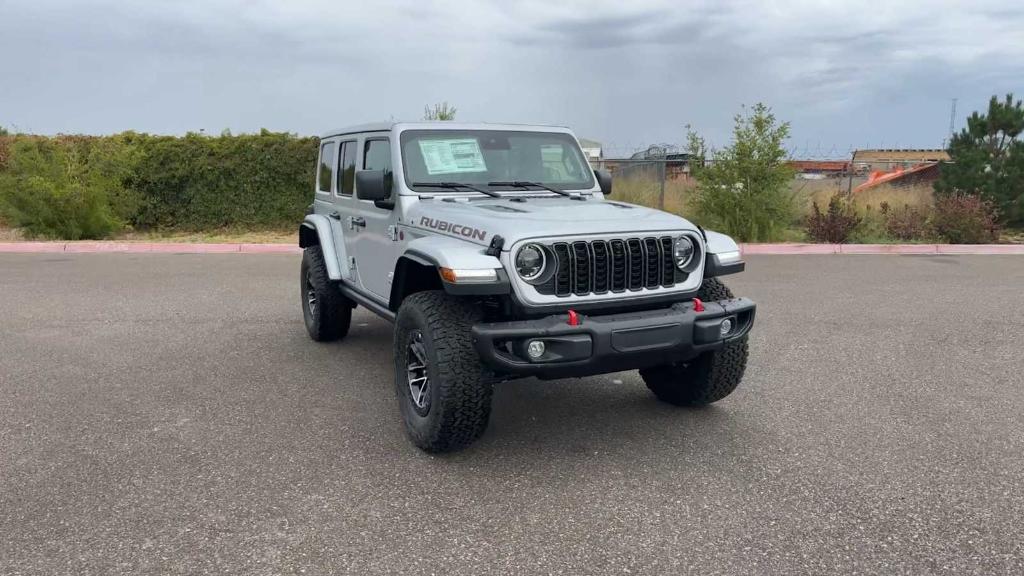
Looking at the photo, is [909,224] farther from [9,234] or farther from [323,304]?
[9,234]

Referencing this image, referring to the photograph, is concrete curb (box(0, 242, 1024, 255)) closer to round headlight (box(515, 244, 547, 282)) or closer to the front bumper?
the front bumper

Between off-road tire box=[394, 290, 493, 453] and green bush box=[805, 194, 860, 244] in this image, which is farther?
green bush box=[805, 194, 860, 244]

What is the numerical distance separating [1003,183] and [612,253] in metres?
14.6

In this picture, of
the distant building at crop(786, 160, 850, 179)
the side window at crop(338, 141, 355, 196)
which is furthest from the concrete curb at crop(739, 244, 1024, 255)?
the side window at crop(338, 141, 355, 196)

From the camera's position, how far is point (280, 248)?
1319 cm

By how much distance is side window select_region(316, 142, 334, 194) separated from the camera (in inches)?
244

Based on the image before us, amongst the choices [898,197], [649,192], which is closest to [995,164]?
[898,197]

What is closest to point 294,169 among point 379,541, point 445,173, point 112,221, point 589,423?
point 112,221

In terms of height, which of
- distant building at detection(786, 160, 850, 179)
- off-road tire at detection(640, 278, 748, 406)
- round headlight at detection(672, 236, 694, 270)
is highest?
distant building at detection(786, 160, 850, 179)

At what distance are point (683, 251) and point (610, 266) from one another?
52 centimetres

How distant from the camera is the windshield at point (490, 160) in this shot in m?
4.87

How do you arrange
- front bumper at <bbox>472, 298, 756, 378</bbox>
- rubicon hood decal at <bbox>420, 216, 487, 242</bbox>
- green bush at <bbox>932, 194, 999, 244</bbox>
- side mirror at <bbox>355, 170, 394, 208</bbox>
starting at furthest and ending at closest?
green bush at <bbox>932, 194, 999, 244</bbox> < side mirror at <bbox>355, 170, 394, 208</bbox> < rubicon hood decal at <bbox>420, 216, 487, 242</bbox> < front bumper at <bbox>472, 298, 756, 378</bbox>

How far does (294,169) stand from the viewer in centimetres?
1528

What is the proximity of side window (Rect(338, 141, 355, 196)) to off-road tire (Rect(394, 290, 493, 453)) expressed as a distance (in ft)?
6.59
